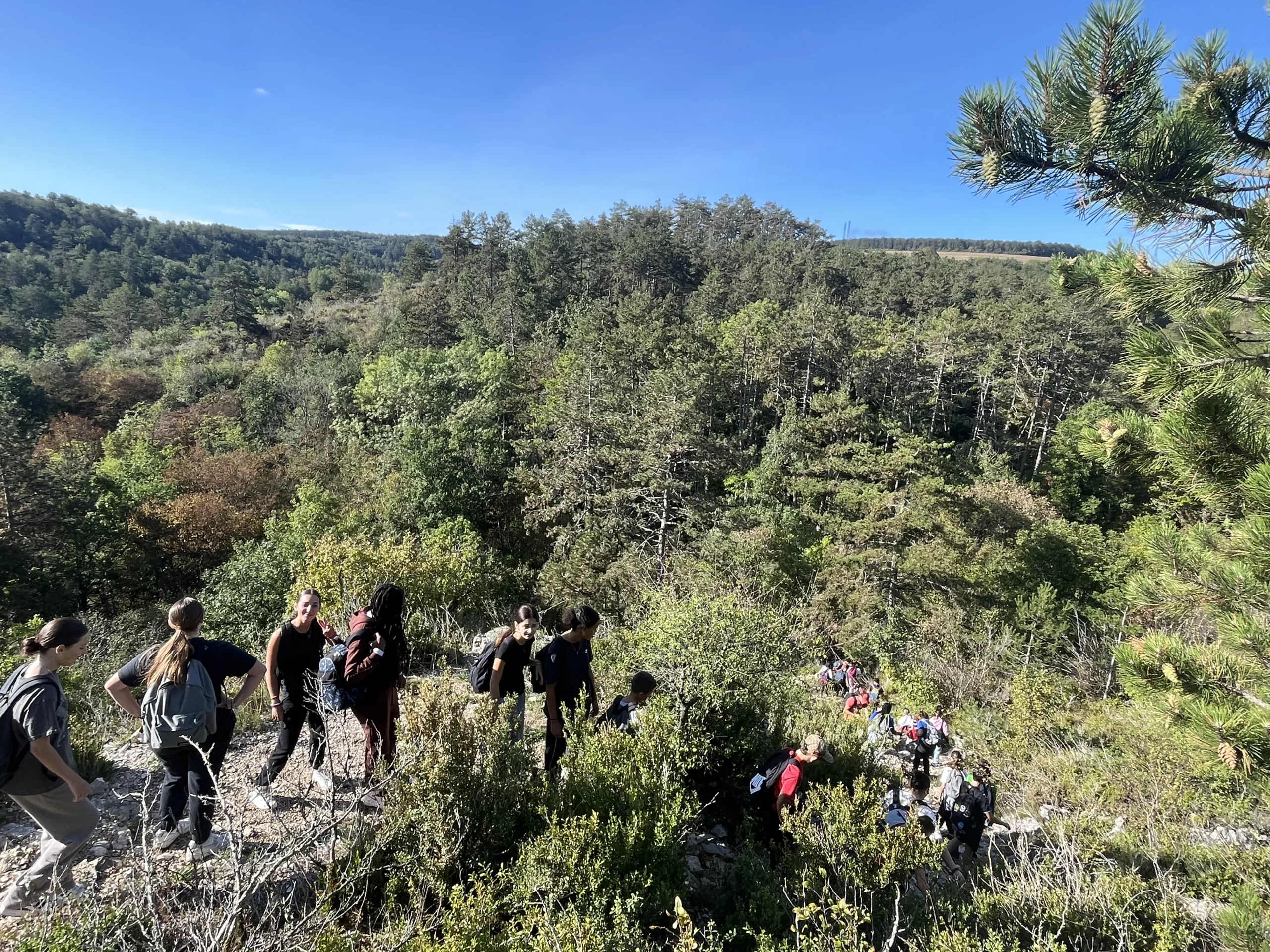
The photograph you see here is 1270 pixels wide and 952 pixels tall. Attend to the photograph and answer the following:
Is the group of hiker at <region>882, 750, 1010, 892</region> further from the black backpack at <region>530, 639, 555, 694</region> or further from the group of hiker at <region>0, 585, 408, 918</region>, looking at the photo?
the group of hiker at <region>0, 585, 408, 918</region>

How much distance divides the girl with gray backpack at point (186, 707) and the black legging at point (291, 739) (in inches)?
19.3

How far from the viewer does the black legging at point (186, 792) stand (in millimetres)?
3088

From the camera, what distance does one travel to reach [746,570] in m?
14.9

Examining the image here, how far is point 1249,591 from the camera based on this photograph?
327cm

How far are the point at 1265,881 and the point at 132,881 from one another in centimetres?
637

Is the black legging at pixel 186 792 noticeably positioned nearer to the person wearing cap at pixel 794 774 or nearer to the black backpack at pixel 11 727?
the black backpack at pixel 11 727

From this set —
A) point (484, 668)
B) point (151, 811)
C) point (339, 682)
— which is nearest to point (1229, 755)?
point (484, 668)

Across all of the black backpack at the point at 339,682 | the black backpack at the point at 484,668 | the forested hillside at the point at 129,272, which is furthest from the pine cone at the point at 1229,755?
the forested hillside at the point at 129,272

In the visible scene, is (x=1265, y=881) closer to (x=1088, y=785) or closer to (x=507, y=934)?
(x=1088, y=785)

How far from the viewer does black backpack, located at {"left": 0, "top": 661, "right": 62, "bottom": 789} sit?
2619 mm

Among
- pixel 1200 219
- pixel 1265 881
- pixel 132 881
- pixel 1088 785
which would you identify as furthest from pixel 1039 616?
pixel 132 881

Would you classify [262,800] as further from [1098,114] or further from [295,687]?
[1098,114]

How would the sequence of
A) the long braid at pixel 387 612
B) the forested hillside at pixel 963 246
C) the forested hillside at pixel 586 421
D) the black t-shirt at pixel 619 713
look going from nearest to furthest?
the long braid at pixel 387 612 < the black t-shirt at pixel 619 713 < the forested hillside at pixel 586 421 < the forested hillside at pixel 963 246

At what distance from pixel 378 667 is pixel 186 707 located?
93cm
